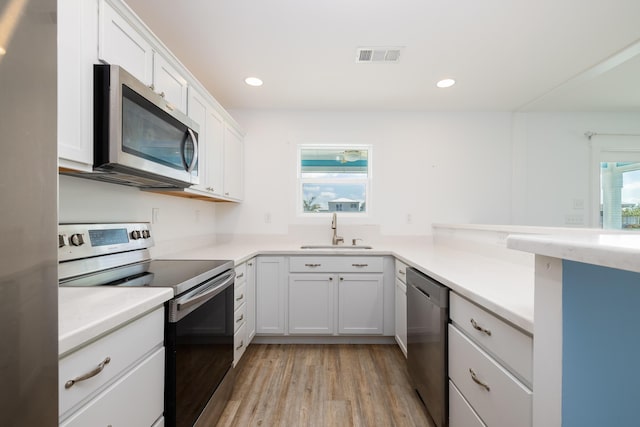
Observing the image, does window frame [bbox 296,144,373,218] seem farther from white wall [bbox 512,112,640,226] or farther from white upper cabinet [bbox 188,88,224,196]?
white wall [bbox 512,112,640,226]

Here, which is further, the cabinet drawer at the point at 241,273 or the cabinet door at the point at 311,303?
the cabinet door at the point at 311,303

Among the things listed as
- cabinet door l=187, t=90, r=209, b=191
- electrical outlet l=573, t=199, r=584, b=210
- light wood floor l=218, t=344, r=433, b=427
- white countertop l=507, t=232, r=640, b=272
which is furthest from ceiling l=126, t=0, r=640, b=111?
light wood floor l=218, t=344, r=433, b=427

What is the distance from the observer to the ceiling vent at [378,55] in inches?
76.9

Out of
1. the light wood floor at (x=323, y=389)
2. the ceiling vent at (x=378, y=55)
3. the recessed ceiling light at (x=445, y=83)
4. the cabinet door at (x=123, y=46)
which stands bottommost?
the light wood floor at (x=323, y=389)

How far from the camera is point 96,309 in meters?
0.78

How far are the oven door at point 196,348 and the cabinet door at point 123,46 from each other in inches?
41.4

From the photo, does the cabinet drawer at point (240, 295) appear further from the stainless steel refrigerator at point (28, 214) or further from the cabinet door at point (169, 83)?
the stainless steel refrigerator at point (28, 214)

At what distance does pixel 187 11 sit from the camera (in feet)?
5.30

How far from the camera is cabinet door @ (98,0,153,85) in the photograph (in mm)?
1093

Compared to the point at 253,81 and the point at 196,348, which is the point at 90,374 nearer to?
the point at 196,348

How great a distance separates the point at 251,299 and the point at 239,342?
1.28ft

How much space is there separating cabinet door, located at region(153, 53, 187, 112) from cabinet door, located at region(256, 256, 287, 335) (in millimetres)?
1394

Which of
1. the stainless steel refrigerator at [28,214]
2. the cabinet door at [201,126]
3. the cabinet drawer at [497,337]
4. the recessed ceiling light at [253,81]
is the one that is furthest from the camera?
the recessed ceiling light at [253,81]

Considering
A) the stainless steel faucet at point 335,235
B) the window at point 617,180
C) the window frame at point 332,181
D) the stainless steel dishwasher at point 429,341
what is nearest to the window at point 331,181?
the window frame at point 332,181
